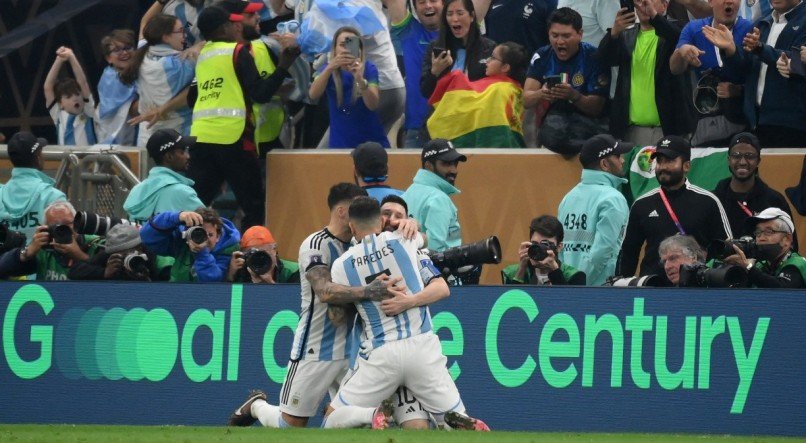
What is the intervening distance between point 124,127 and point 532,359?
576cm

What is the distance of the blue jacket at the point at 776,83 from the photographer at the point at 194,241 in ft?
14.1

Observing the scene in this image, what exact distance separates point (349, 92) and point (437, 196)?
2.15 m

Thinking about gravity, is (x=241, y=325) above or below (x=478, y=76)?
below

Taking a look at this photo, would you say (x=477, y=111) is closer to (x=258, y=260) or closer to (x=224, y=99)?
(x=224, y=99)

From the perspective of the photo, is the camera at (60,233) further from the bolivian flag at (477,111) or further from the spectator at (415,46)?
the spectator at (415,46)

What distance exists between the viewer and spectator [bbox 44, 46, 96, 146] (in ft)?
52.9

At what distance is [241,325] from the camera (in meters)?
12.1

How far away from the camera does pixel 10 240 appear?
41.2 ft

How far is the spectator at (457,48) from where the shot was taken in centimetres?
1375

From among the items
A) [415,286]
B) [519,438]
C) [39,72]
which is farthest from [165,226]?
[39,72]

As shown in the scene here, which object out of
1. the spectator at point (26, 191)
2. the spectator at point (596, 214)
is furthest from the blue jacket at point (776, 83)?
the spectator at point (26, 191)

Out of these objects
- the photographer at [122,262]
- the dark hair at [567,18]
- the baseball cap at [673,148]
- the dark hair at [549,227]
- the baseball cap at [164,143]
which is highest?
the dark hair at [567,18]

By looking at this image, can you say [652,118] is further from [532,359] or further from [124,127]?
[124,127]

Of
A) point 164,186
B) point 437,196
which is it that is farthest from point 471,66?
point 164,186
